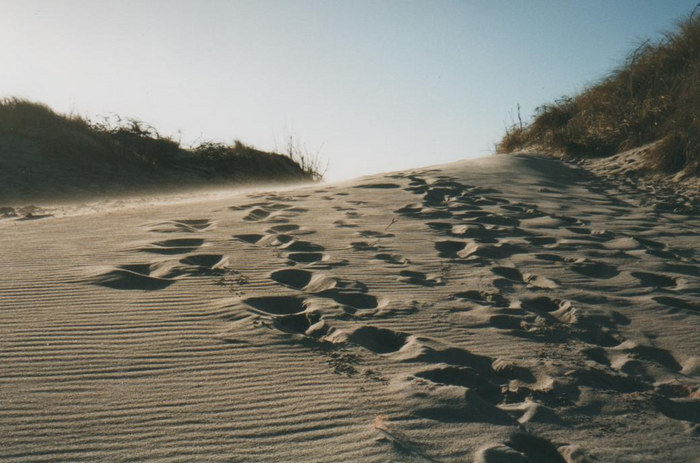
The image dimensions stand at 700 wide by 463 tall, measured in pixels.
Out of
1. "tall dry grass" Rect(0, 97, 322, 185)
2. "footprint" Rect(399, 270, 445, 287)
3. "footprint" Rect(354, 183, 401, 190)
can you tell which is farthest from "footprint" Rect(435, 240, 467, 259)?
"tall dry grass" Rect(0, 97, 322, 185)

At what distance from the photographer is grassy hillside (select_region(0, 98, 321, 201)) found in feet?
35.6

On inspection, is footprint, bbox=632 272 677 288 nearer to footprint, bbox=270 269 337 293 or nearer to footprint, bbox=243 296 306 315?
footprint, bbox=270 269 337 293

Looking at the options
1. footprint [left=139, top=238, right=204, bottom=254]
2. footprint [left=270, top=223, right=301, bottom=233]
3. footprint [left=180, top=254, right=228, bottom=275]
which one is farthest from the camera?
footprint [left=270, top=223, right=301, bottom=233]

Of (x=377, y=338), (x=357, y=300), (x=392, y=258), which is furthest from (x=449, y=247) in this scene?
(x=377, y=338)

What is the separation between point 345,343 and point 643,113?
856 cm

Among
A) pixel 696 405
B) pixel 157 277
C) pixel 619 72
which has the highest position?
pixel 619 72

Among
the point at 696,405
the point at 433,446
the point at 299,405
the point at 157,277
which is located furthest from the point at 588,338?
the point at 157,277

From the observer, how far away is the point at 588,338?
10.3ft

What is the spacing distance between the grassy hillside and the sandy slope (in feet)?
19.6

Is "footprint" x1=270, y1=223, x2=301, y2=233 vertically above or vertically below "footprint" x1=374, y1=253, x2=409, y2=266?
above

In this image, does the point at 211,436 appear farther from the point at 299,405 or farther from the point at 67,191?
the point at 67,191

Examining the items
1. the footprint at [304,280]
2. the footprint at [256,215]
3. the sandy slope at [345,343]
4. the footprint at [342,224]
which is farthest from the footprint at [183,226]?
the footprint at [304,280]

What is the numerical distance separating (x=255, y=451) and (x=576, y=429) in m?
1.17

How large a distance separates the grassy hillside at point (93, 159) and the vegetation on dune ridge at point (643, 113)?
7.22m
